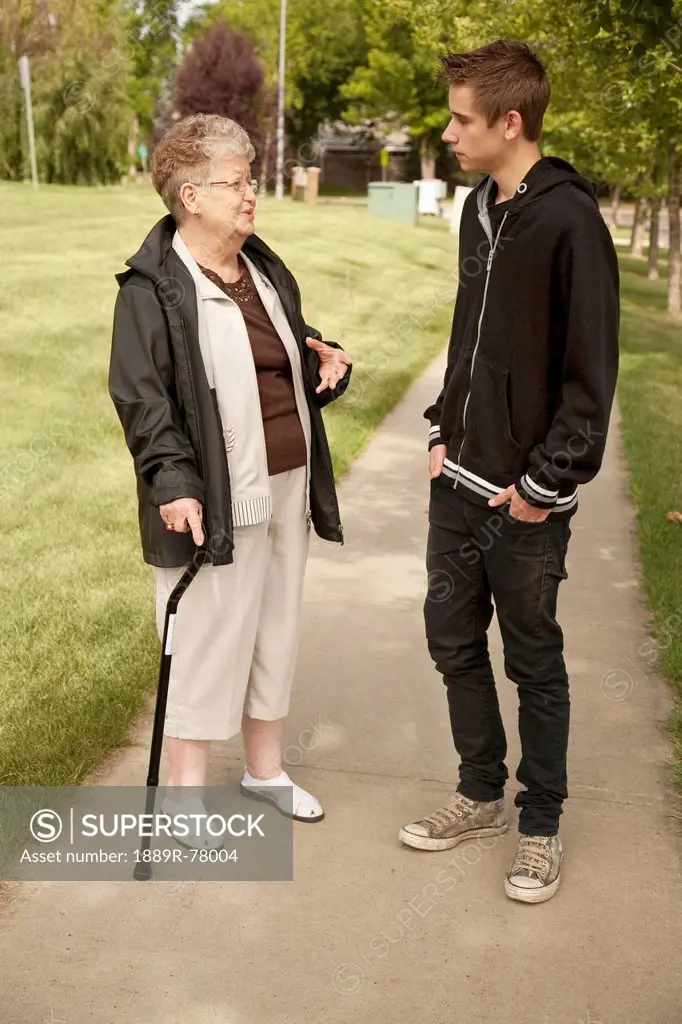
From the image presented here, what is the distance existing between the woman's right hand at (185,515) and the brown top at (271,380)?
0.36 m

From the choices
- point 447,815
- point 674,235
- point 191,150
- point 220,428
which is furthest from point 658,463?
point 674,235

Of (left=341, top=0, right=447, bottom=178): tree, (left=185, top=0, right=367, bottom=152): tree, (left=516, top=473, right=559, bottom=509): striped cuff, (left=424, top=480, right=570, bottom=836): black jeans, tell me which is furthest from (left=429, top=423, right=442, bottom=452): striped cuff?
(left=185, top=0, right=367, bottom=152): tree

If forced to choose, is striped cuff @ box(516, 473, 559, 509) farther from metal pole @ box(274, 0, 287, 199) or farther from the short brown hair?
metal pole @ box(274, 0, 287, 199)

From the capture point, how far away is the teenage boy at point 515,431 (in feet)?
10.0

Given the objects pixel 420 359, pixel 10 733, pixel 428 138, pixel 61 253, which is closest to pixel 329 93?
pixel 428 138

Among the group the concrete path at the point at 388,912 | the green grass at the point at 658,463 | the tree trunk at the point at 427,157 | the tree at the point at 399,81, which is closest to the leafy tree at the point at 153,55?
the tree at the point at 399,81

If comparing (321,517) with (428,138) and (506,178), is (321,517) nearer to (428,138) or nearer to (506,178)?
(506,178)

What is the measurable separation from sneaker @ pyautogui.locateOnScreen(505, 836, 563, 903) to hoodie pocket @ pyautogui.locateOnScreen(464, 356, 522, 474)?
1103mm

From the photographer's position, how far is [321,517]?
12.2 feet

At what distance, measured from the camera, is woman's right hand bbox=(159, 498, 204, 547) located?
321 centimetres

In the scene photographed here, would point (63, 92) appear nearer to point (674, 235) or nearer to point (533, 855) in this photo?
point (674, 235)

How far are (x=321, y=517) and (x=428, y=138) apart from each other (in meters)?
66.6

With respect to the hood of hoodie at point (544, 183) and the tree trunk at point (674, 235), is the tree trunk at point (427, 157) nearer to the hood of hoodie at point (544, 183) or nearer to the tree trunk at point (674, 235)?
the tree trunk at point (674, 235)

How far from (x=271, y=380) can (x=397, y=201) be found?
3420 centimetres
